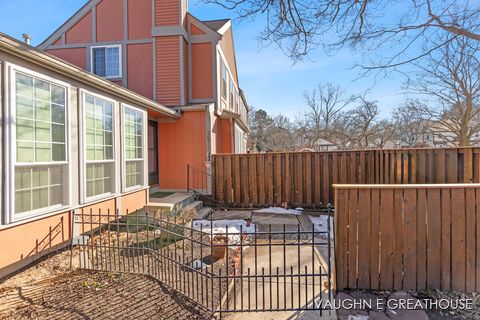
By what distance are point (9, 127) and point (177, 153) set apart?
6564mm

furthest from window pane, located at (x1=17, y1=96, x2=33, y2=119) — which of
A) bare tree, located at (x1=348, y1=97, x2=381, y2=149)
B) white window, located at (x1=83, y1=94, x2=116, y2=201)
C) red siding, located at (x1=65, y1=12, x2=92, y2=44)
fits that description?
bare tree, located at (x1=348, y1=97, x2=381, y2=149)

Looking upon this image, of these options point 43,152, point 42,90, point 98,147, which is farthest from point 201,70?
point 43,152

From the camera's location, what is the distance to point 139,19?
34.7 ft

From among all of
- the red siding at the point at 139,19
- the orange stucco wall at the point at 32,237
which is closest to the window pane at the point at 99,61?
the red siding at the point at 139,19

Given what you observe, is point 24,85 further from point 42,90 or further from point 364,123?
point 364,123

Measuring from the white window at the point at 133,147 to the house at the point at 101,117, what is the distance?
3cm

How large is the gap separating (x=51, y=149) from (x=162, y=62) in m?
7.31

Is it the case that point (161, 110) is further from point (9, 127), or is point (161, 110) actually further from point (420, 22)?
point (420, 22)

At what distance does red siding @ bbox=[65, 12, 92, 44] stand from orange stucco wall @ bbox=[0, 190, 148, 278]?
366 inches

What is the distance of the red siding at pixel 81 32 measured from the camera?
1100cm

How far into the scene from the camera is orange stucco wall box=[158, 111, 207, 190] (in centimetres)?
975

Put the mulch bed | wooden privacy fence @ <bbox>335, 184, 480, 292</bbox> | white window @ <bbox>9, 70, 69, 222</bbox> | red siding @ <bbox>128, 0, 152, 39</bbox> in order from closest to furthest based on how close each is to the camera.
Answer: the mulch bed → wooden privacy fence @ <bbox>335, 184, 480, 292</bbox> → white window @ <bbox>9, 70, 69, 222</bbox> → red siding @ <bbox>128, 0, 152, 39</bbox>

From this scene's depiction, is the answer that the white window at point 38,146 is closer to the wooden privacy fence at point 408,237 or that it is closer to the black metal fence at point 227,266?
the black metal fence at point 227,266

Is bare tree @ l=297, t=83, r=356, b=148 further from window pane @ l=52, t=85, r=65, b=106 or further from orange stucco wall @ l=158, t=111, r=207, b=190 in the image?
window pane @ l=52, t=85, r=65, b=106
